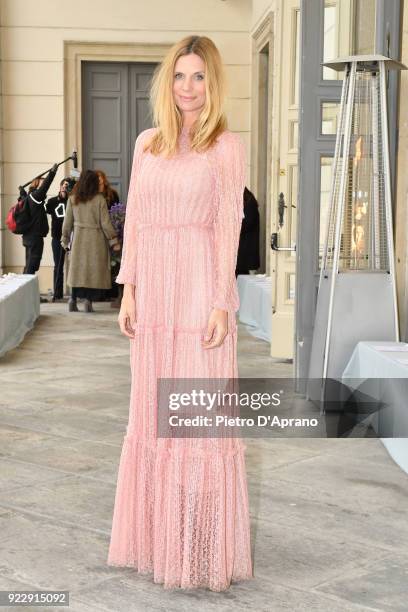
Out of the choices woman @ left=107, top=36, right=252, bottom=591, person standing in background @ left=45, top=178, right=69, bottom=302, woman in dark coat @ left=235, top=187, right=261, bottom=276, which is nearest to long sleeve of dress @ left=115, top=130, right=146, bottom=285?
woman @ left=107, top=36, right=252, bottom=591

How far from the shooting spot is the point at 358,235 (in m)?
5.27

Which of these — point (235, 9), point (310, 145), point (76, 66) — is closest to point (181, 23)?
point (235, 9)

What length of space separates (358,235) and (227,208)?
9.08 ft

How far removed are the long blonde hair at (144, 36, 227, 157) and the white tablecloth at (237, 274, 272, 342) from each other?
18.2ft

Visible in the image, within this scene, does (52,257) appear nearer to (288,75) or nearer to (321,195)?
(288,75)

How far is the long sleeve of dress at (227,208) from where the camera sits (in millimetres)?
2607

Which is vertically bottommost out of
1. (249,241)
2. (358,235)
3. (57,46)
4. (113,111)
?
(249,241)

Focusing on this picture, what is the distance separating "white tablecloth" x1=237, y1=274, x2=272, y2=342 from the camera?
838cm

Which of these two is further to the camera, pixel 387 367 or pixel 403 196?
pixel 403 196

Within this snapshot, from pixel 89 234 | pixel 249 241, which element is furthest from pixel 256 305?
pixel 89 234

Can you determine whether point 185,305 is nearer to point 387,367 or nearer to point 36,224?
point 387,367

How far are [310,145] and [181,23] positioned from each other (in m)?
6.76

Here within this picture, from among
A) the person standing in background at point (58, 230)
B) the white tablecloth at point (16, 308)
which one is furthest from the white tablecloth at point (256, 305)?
the person standing in background at point (58, 230)

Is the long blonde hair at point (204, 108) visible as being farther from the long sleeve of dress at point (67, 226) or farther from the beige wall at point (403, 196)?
the long sleeve of dress at point (67, 226)
